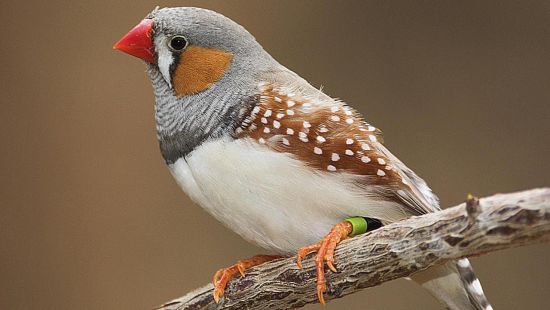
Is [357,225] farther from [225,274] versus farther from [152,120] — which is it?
[152,120]

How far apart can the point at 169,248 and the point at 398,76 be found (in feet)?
5.11

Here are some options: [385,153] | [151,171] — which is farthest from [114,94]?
[385,153]

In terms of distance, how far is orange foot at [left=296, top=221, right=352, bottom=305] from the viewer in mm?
2400

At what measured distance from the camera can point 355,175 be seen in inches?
99.3

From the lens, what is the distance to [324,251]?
2.41 meters

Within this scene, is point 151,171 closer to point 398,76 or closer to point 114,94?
point 114,94

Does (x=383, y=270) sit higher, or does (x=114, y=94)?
(x=114, y=94)

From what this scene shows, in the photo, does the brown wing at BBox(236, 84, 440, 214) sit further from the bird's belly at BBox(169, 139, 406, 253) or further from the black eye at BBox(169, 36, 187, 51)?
the black eye at BBox(169, 36, 187, 51)

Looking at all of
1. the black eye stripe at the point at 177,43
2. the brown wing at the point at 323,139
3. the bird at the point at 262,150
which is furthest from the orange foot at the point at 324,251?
the black eye stripe at the point at 177,43

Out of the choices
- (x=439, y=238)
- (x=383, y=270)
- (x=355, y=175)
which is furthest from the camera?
(x=355, y=175)

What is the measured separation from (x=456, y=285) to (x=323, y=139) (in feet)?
2.29

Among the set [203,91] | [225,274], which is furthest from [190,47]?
A: [225,274]

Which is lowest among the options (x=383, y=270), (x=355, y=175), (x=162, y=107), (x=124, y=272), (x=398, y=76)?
(x=124, y=272)

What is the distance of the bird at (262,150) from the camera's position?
8.16ft
